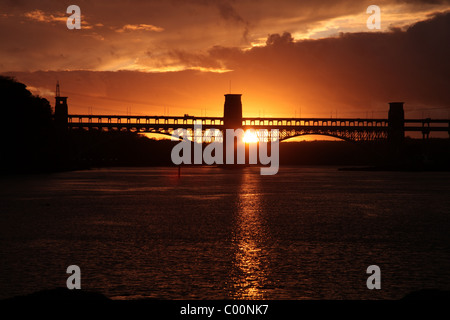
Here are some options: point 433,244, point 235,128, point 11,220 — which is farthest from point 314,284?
point 235,128

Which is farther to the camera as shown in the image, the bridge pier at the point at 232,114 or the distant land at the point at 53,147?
the bridge pier at the point at 232,114

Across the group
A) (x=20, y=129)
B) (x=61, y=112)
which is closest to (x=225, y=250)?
(x=20, y=129)

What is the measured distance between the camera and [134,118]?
461ft

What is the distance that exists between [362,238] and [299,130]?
112857 millimetres

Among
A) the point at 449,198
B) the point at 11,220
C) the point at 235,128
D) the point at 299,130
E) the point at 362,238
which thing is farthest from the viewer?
the point at 235,128

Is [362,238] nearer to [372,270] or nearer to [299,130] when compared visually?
[372,270]

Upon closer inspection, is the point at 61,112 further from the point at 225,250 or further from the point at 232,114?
the point at 225,250

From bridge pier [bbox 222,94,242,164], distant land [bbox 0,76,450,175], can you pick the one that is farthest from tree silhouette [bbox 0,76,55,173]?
bridge pier [bbox 222,94,242,164]

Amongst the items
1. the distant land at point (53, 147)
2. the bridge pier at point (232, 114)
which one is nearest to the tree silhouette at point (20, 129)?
the distant land at point (53, 147)

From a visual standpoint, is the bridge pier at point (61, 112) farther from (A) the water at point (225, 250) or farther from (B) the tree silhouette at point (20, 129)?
(A) the water at point (225, 250)

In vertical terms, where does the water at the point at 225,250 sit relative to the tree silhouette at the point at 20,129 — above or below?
below

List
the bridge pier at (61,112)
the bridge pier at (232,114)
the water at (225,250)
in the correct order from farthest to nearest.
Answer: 1. the bridge pier at (232,114)
2. the bridge pier at (61,112)
3. the water at (225,250)

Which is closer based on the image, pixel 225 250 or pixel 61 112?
pixel 225 250

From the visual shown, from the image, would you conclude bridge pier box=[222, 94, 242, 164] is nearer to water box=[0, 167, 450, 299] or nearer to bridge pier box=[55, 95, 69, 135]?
bridge pier box=[55, 95, 69, 135]
